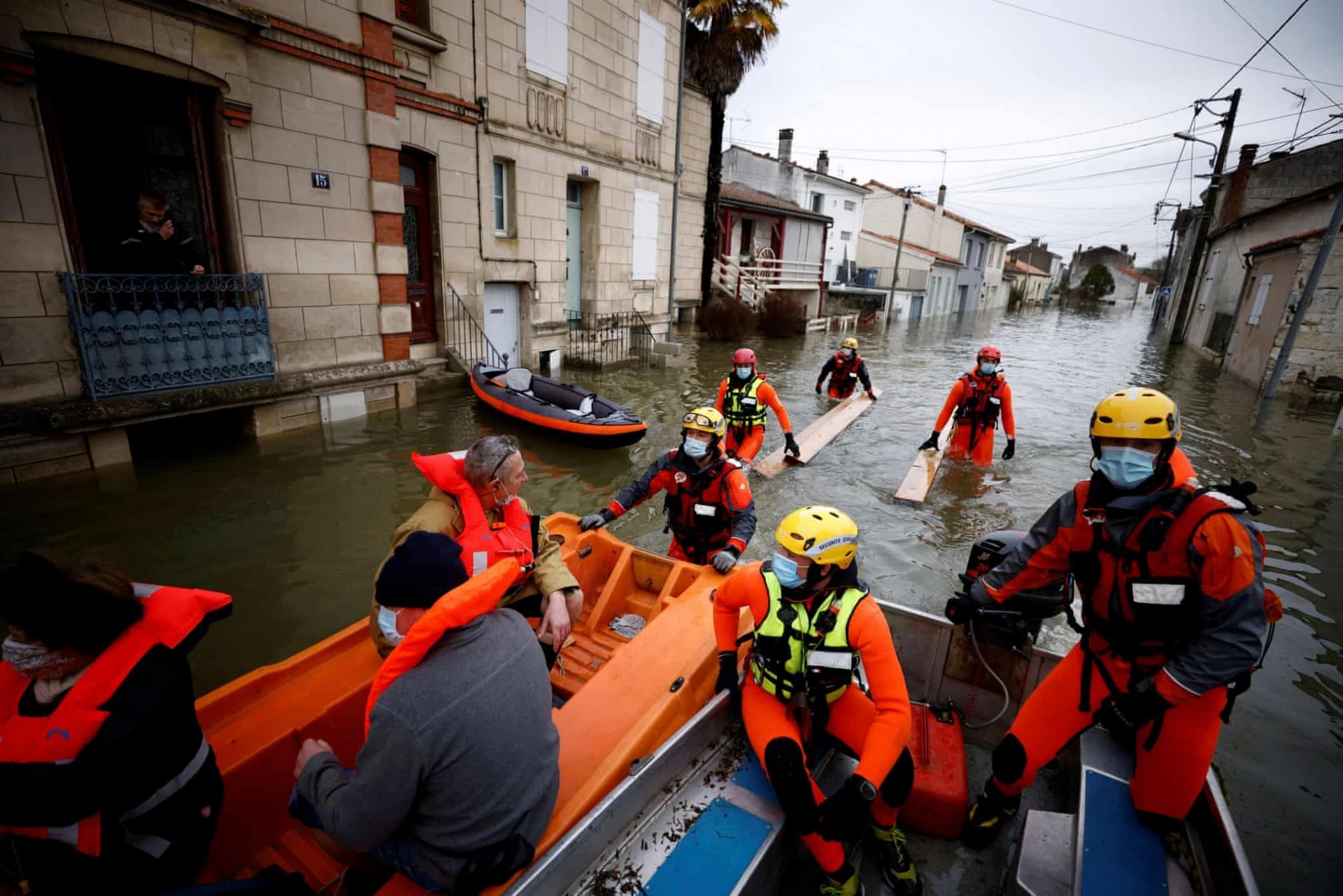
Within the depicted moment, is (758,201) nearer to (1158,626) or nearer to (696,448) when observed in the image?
(696,448)

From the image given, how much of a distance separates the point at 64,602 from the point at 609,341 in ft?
47.3

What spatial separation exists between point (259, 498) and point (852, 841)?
7108mm

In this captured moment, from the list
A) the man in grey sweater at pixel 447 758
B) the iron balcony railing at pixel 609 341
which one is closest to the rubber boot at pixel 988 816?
the man in grey sweater at pixel 447 758

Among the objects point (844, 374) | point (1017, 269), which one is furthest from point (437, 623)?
point (1017, 269)

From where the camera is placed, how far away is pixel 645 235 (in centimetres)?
1692

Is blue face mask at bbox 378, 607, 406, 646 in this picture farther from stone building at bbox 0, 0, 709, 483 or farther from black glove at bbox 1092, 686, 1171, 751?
stone building at bbox 0, 0, 709, 483

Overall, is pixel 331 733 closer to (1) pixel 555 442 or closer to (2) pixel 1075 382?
(1) pixel 555 442

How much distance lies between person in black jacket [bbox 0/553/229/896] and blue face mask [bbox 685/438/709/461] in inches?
128

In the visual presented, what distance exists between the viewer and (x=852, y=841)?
9.36 feet

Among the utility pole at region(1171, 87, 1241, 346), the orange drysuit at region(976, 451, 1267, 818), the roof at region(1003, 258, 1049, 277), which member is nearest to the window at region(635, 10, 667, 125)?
the orange drysuit at region(976, 451, 1267, 818)

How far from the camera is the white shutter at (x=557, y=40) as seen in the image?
40.3 ft

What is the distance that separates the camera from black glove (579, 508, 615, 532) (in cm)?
453

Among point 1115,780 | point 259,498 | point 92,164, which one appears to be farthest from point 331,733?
point 92,164

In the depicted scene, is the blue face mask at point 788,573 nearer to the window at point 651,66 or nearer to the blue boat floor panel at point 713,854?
the blue boat floor panel at point 713,854
